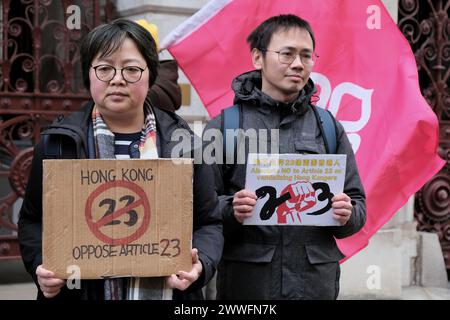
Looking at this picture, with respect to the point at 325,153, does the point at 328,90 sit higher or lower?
higher

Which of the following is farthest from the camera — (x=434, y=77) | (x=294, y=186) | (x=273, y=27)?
(x=434, y=77)

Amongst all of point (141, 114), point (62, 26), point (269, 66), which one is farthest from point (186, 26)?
point (62, 26)

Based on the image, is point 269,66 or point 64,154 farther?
point 269,66

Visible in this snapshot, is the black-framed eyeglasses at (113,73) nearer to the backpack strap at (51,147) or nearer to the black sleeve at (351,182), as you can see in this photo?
the backpack strap at (51,147)

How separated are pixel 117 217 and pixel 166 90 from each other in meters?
2.10

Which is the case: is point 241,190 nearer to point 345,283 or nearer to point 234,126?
point 234,126

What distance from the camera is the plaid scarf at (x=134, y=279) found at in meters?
2.49

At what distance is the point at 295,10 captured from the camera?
4543 millimetres

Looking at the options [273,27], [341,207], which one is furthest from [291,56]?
[341,207]

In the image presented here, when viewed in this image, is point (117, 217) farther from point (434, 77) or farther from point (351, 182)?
point (434, 77)

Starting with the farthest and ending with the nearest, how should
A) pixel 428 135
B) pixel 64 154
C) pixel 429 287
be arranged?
1. pixel 429 287
2. pixel 428 135
3. pixel 64 154

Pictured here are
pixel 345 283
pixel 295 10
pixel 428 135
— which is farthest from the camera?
pixel 345 283

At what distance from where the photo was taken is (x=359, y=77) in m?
4.52

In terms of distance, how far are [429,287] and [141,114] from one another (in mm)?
5124
